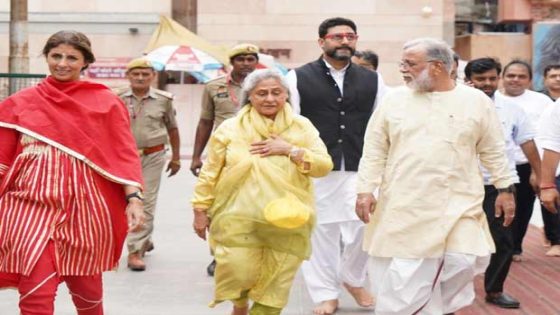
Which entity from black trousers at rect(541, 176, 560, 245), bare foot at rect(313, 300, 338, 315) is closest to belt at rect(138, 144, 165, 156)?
bare foot at rect(313, 300, 338, 315)

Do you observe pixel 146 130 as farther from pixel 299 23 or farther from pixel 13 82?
pixel 299 23

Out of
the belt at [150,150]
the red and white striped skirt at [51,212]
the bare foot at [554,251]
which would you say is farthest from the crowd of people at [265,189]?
the bare foot at [554,251]

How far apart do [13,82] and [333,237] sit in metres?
9.53

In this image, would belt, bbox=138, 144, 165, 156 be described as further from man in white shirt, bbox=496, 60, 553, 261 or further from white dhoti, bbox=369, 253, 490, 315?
→ white dhoti, bbox=369, 253, 490, 315

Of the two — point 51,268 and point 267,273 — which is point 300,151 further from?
point 51,268

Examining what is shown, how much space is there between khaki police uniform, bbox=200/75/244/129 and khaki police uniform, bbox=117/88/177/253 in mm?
468

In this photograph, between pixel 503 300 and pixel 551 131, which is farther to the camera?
pixel 551 131

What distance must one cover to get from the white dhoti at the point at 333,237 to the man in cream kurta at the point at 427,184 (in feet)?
4.66

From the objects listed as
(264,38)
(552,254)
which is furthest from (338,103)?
(264,38)

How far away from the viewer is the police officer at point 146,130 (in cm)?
953

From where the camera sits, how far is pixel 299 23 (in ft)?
102

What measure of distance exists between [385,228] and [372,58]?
503cm

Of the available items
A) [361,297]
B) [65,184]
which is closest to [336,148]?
[361,297]

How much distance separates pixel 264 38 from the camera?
3120cm
